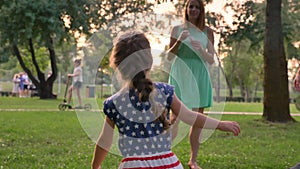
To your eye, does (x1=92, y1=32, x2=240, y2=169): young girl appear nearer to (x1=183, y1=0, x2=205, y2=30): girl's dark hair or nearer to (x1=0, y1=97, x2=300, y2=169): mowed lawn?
(x1=0, y1=97, x2=300, y2=169): mowed lawn

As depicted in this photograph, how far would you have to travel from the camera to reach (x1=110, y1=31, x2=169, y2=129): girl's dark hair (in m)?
2.97

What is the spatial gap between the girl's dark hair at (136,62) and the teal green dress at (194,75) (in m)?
1.78

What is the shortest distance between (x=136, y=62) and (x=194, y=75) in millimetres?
2378

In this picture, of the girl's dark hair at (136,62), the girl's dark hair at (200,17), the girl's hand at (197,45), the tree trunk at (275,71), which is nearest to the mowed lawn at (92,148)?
the girl's dark hair at (136,62)

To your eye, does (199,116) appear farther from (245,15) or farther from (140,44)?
(245,15)

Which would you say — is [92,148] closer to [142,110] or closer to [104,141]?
[104,141]

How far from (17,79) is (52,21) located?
31.3 m

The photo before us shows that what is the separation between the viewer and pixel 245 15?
677 inches

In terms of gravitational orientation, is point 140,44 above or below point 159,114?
above

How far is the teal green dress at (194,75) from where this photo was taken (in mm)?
4828

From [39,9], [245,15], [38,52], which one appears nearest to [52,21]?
[39,9]

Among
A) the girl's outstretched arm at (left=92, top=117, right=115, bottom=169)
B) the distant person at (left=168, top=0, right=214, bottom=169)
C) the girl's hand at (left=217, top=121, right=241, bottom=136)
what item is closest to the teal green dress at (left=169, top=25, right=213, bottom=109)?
the distant person at (left=168, top=0, right=214, bottom=169)

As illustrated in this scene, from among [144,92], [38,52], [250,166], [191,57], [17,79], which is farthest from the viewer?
[38,52]

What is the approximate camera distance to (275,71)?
508 inches
